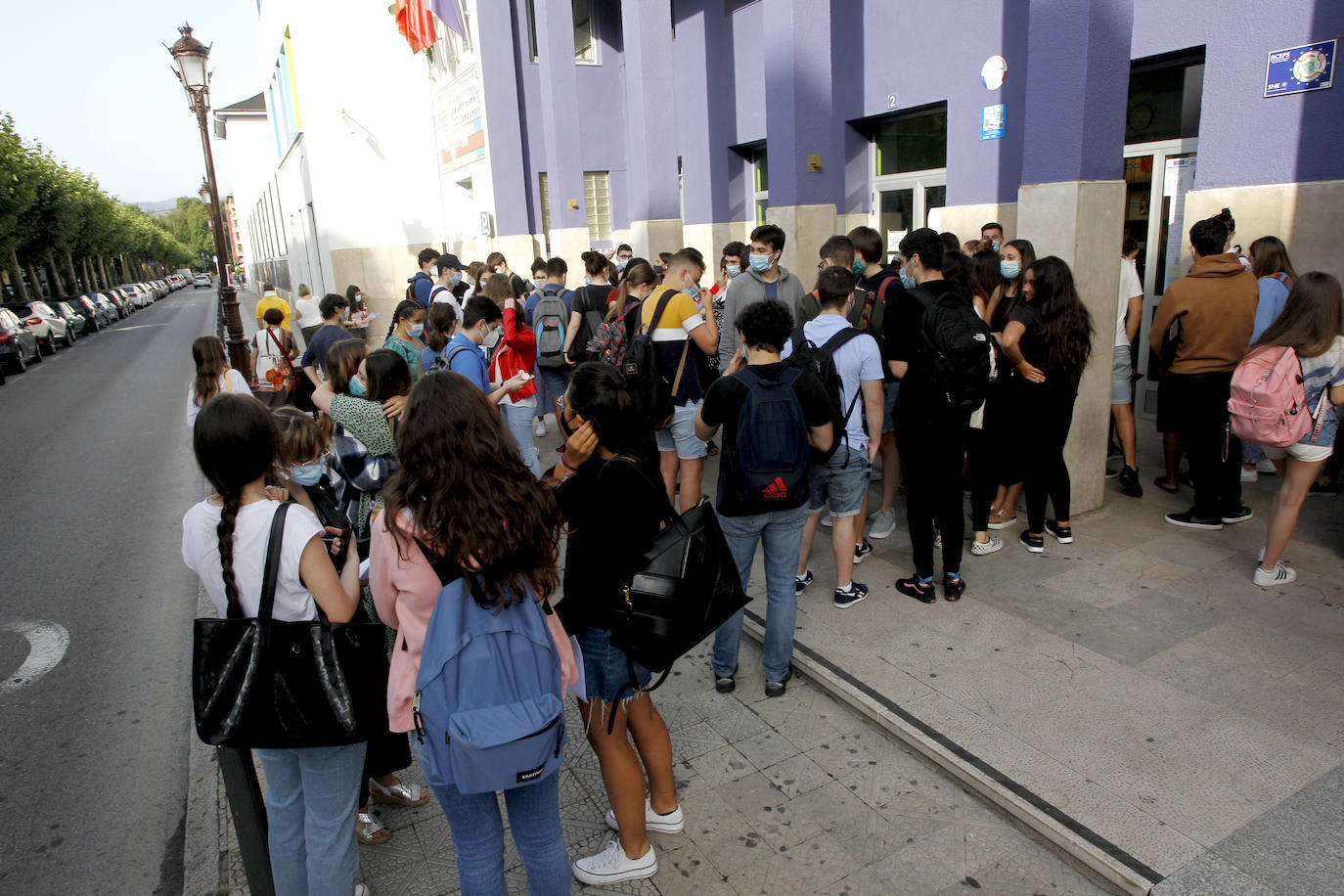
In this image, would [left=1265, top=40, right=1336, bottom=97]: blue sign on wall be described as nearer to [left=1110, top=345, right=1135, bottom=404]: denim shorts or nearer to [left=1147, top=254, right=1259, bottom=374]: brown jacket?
[left=1147, top=254, right=1259, bottom=374]: brown jacket

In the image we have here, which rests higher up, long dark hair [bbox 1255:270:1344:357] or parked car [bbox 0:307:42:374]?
long dark hair [bbox 1255:270:1344:357]

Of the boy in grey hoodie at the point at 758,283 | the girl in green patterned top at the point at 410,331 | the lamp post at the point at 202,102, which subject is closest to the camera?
the boy in grey hoodie at the point at 758,283

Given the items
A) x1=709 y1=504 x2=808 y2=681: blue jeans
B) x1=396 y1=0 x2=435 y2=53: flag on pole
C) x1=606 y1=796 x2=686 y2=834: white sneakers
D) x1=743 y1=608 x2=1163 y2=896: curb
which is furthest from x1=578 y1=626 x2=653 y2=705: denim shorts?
x1=396 y1=0 x2=435 y2=53: flag on pole

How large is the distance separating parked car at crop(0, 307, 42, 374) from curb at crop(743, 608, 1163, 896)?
23.4m

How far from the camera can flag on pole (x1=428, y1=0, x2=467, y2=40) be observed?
19.4 metres

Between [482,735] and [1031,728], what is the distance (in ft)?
8.41

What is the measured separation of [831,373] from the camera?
14.3ft

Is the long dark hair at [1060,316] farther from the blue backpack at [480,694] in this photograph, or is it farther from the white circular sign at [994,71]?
the white circular sign at [994,71]

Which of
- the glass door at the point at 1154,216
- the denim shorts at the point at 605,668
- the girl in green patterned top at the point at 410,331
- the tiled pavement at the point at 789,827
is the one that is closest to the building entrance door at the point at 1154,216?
the glass door at the point at 1154,216

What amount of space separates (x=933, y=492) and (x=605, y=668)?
251cm

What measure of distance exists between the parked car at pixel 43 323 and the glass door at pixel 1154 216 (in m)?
28.6

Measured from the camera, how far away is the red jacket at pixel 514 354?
6.62 meters

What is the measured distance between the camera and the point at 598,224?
67.6 ft

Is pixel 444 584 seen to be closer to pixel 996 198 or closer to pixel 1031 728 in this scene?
pixel 1031 728
